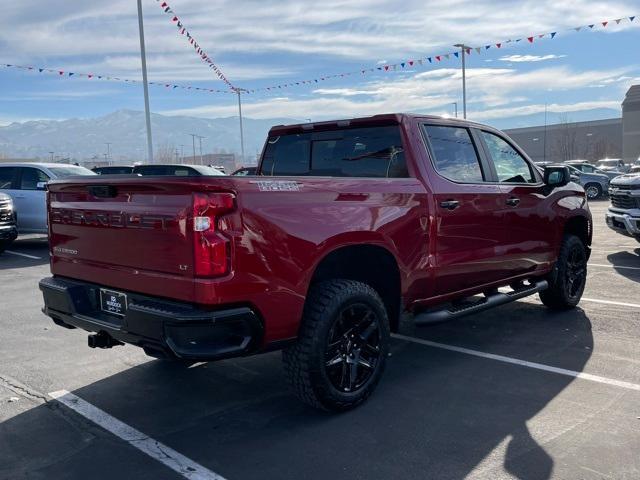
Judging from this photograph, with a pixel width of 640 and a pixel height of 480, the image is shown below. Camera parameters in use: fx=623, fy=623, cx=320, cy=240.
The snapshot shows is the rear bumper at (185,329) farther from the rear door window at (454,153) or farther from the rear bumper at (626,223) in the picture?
the rear bumper at (626,223)

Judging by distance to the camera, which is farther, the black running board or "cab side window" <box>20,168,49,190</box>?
"cab side window" <box>20,168,49,190</box>

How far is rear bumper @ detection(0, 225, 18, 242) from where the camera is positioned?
11.5m

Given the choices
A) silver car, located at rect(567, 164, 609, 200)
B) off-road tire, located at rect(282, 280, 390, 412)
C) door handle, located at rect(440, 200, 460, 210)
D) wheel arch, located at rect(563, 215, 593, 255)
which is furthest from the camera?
silver car, located at rect(567, 164, 609, 200)

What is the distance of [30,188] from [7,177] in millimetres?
756

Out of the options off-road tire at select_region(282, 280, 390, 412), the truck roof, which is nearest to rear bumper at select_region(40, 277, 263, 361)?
off-road tire at select_region(282, 280, 390, 412)

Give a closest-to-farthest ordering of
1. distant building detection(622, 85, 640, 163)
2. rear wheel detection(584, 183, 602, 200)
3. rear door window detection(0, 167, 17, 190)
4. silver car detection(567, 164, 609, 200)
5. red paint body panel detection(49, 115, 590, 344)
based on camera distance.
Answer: red paint body panel detection(49, 115, 590, 344)
rear door window detection(0, 167, 17, 190)
silver car detection(567, 164, 609, 200)
rear wheel detection(584, 183, 602, 200)
distant building detection(622, 85, 640, 163)

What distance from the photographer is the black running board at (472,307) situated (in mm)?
4770

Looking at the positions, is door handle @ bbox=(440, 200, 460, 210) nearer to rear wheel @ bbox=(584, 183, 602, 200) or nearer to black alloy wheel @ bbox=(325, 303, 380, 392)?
black alloy wheel @ bbox=(325, 303, 380, 392)

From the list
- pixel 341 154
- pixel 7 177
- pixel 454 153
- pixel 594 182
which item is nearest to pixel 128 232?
pixel 341 154

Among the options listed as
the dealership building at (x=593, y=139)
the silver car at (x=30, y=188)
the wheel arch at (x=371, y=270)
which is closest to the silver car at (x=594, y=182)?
the silver car at (x=30, y=188)

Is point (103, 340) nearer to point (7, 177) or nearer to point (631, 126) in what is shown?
point (7, 177)

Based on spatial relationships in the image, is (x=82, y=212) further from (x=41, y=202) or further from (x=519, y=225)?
(x=41, y=202)

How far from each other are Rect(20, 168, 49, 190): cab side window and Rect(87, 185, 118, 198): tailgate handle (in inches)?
382

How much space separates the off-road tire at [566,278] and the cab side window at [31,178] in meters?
10.3
